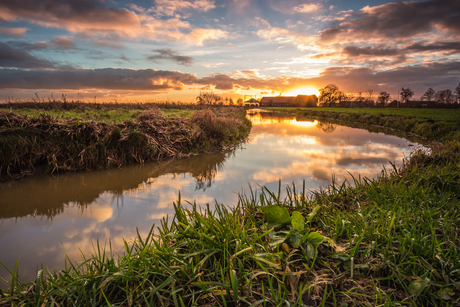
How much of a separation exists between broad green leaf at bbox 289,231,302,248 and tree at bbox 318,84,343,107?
108923 mm

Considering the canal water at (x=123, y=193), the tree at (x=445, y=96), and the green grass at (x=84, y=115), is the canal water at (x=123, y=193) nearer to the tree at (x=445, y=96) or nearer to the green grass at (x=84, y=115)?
the green grass at (x=84, y=115)

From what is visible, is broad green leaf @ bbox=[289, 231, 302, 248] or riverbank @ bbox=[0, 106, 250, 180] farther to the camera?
riverbank @ bbox=[0, 106, 250, 180]

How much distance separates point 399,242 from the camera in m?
2.38

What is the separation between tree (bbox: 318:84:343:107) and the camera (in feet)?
324

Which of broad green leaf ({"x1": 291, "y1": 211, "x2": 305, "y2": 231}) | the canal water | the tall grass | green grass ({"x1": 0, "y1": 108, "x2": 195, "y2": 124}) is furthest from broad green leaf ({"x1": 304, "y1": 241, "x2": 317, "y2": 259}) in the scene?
green grass ({"x1": 0, "y1": 108, "x2": 195, "y2": 124})

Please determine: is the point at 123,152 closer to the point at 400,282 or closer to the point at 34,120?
the point at 34,120

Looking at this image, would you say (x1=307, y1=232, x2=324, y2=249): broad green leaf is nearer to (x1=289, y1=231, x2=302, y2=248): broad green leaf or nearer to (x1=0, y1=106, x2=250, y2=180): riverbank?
(x1=289, y1=231, x2=302, y2=248): broad green leaf

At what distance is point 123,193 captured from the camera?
5.55 m

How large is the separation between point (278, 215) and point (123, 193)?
435 centimetres

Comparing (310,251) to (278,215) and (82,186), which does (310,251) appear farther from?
(82,186)

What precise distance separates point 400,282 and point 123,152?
8.08 metres

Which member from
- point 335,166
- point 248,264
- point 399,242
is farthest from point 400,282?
point 335,166

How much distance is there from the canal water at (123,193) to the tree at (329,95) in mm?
100852

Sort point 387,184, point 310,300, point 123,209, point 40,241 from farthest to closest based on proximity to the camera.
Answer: point 123,209 < point 387,184 < point 40,241 < point 310,300
